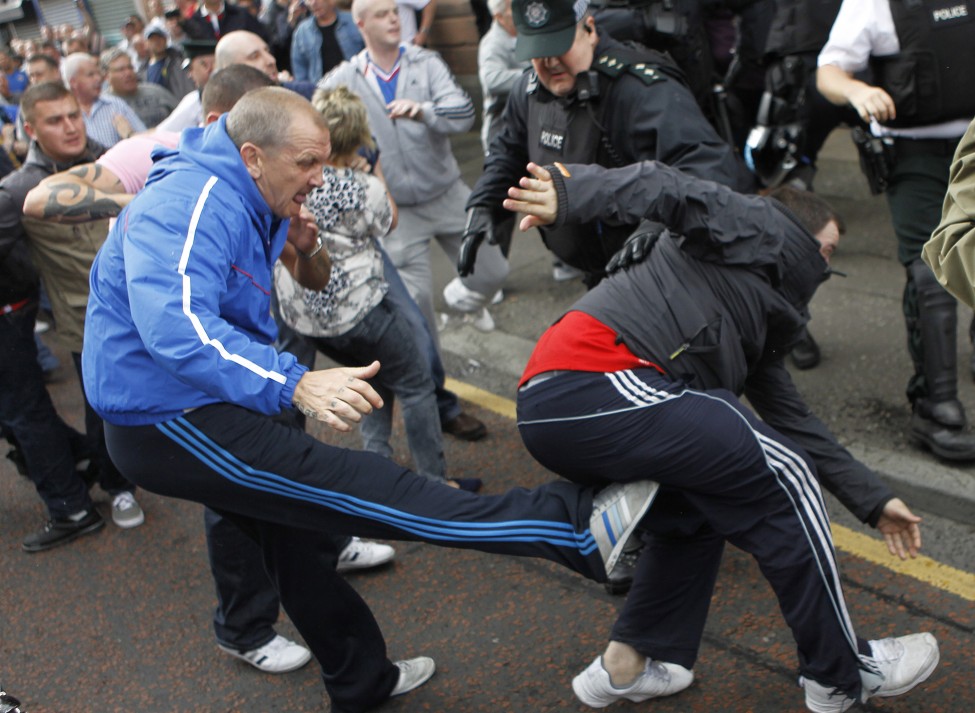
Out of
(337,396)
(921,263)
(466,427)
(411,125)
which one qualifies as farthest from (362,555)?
(921,263)

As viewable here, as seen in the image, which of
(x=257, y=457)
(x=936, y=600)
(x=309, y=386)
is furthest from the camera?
(x=936, y=600)

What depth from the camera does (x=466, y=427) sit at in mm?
4812

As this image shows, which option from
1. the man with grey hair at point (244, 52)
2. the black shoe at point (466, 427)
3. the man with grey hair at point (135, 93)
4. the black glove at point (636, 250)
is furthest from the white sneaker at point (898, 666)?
the man with grey hair at point (135, 93)

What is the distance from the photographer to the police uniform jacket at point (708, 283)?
273 cm

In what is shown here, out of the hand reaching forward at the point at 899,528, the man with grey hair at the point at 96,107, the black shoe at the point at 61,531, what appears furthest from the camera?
the man with grey hair at the point at 96,107

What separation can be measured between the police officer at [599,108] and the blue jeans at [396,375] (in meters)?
0.67

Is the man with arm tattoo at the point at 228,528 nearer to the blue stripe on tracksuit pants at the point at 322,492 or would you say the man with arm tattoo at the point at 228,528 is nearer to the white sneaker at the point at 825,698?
the blue stripe on tracksuit pants at the point at 322,492

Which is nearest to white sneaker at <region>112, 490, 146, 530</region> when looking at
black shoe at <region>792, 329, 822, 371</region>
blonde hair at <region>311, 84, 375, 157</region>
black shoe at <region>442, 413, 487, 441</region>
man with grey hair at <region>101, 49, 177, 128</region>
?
black shoe at <region>442, 413, 487, 441</region>

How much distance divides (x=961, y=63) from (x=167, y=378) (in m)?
2.90

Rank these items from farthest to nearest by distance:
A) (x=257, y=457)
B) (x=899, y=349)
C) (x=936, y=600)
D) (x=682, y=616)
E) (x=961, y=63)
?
(x=899, y=349), (x=961, y=63), (x=936, y=600), (x=682, y=616), (x=257, y=457)

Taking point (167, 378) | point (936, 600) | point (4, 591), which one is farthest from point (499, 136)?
point (4, 591)

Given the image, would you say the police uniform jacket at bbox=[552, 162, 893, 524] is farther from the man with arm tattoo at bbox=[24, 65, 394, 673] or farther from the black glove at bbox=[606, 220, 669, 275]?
the man with arm tattoo at bbox=[24, 65, 394, 673]

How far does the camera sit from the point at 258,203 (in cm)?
281

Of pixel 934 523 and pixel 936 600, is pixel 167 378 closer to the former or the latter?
pixel 936 600
